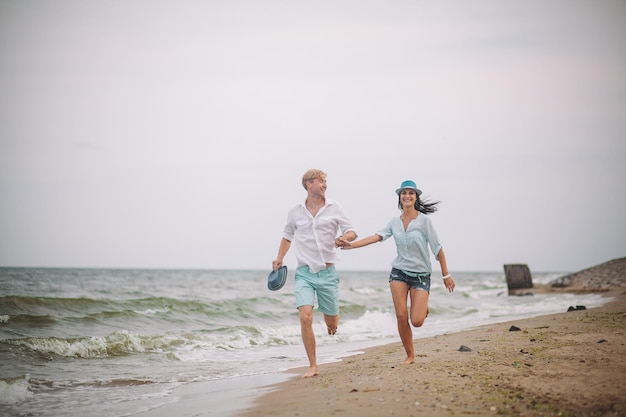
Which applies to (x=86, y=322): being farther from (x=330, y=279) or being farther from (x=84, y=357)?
(x=330, y=279)

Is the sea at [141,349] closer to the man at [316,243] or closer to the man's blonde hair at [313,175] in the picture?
the man at [316,243]

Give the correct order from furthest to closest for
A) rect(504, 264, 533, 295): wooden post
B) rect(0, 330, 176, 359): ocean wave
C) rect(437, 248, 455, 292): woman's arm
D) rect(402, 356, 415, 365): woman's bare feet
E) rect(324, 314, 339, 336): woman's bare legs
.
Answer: rect(504, 264, 533, 295): wooden post < rect(0, 330, 176, 359): ocean wave < rect(324, 314, 339, 336): woman's bare legs < rect(402, 356, 415, 365): woman's bare feet < rect(437, 248, 455, 292): woman's arm

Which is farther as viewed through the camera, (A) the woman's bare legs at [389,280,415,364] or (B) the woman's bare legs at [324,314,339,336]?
(B) the woman's bare legs at [324,314,339,336]

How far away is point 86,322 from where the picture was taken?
16.0 meters

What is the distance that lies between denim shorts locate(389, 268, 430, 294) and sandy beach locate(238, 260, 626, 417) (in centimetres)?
90

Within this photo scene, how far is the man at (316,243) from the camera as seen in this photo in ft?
23.8

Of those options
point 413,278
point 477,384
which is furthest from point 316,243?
point 477,384

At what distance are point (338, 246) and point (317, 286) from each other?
536 mm

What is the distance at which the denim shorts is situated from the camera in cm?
712

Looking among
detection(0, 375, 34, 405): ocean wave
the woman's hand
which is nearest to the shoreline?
the woman's hand

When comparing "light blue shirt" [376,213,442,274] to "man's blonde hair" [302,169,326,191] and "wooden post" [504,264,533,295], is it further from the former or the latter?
"wooden post" [504,264,533,295]

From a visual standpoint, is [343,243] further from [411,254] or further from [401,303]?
[401,303]

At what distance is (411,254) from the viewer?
23.4 feet

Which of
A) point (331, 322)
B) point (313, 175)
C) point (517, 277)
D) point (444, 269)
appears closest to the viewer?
point (444, 269)
